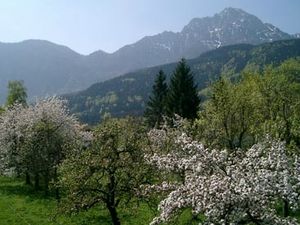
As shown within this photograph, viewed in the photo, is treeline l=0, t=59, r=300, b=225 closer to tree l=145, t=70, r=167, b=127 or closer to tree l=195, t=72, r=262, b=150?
tree l=195, t=72, r=262, b=150

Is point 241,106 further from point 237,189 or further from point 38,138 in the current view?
point 237,189

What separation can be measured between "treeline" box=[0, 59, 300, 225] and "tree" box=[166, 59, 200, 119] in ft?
72.1

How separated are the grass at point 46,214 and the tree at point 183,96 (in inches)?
1628

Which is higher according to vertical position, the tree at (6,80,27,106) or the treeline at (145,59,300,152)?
the tree at (6,80,27,106)

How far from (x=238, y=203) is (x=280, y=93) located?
120ft

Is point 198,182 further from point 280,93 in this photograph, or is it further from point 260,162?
point 280,93

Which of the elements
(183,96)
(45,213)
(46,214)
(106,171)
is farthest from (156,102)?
(106,171)

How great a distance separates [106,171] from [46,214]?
12470mm

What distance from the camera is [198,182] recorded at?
→ 63.1 feet

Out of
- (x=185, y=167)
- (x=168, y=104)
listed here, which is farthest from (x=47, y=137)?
(x=168, y=104)

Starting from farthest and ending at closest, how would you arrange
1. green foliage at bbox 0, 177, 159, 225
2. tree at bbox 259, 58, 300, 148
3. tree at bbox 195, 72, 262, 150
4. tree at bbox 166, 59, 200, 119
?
1. tree at bbox 166, 59, 200, 119
2. tree at bbox 195, 72, 262, 150
3. tree at bbox 259, 58, 300, 148
4. green foliage at bbox 0, 177, 159, 225

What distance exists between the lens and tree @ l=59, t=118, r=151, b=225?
31.5 m

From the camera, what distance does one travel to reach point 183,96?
87.1 meters

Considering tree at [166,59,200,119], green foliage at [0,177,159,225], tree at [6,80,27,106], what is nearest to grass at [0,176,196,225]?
green foliage at [0,177,159,225]
